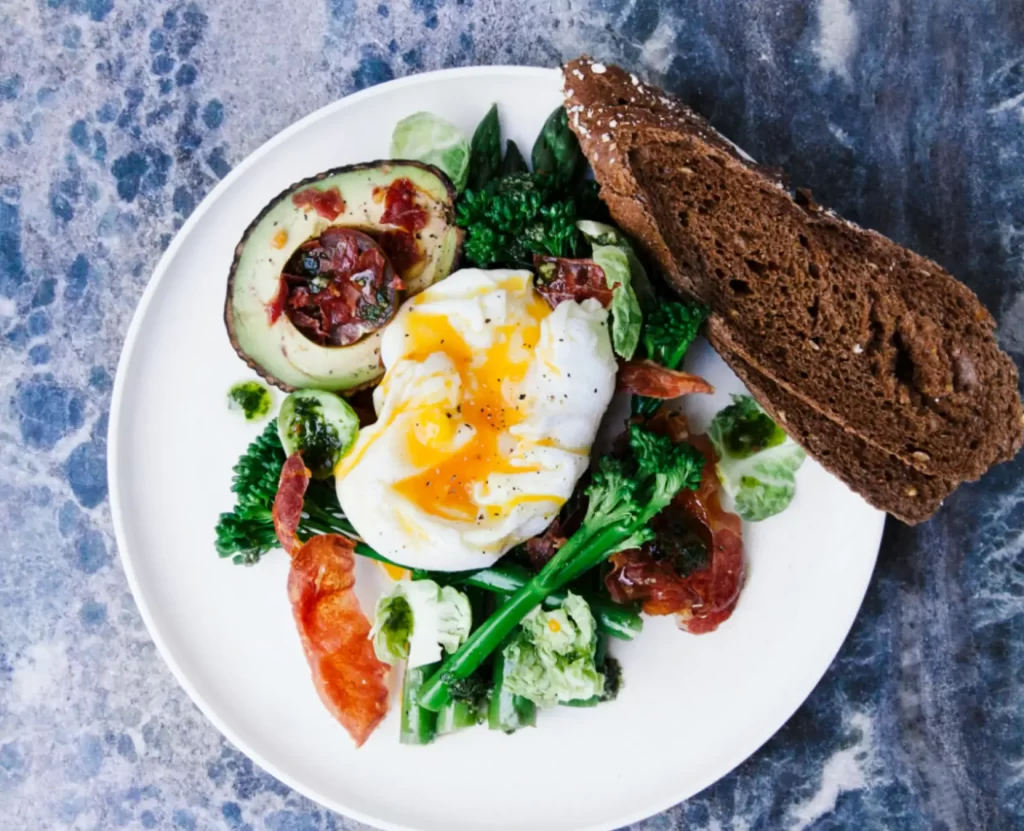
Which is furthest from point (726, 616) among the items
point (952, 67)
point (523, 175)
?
point (952, 67)

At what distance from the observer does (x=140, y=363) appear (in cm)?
362

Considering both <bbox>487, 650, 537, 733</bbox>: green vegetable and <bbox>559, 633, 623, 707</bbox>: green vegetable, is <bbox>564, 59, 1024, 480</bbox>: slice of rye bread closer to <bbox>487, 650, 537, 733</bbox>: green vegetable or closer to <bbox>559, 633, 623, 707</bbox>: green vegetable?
<bbox>559, 633, 623, 707</bbox>: green vegetable

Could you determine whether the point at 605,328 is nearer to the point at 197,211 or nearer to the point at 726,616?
the point at 726,616

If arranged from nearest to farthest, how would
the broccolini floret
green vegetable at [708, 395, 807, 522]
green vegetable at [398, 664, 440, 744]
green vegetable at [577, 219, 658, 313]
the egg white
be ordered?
the egg white
green vegetable at [577, 219, 658, 313]
green vegetable at [708, 395, 807, 522]
the broccolini floret
green vegetable at [398, 664, 440, 744]

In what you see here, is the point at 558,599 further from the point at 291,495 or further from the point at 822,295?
the point at 822,295

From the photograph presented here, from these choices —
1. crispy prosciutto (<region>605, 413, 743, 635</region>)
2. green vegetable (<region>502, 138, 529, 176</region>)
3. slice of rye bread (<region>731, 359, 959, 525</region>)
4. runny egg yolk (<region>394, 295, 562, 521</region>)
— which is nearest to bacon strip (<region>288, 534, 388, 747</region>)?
runny egg yolk (<region>394, 295, 562, 521</region>)

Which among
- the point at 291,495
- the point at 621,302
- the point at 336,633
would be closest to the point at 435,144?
the point at 621,302

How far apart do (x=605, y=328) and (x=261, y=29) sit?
184cm

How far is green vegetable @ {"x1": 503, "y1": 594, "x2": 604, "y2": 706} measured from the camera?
3.37 m

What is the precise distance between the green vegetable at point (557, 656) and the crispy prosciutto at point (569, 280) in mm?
1035

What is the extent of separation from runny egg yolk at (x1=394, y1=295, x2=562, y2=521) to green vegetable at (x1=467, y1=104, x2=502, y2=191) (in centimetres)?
57

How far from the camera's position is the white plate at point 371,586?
3.43 meters

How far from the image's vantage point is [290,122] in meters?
3.77

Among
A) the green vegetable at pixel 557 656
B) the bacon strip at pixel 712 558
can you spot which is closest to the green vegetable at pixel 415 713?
the green vegetable at pixel 557 656
